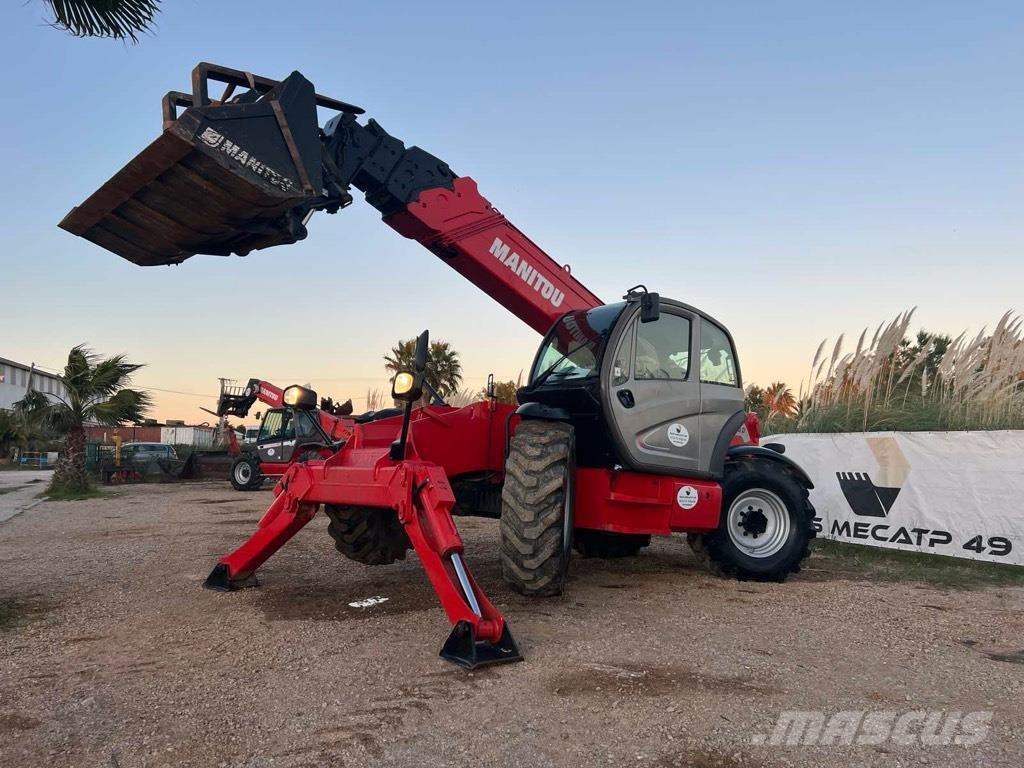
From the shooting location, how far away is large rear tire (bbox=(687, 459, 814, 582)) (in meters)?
6.65

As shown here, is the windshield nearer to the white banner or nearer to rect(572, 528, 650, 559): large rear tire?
rect(572, 528, 650, 559): large rear tire

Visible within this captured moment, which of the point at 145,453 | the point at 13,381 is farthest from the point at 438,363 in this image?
the point at 13,381

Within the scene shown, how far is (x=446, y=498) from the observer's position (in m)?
4.52

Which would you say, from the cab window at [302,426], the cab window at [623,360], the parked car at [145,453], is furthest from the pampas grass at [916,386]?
the parked car at [145,453]

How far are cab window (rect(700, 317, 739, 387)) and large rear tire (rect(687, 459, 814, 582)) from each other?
0.84 m

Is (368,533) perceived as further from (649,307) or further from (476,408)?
(649,307)

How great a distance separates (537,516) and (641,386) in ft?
5.65

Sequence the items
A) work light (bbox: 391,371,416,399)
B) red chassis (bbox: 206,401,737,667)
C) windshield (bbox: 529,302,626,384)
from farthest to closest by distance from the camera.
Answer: windshield (bbox: 529,302,626,384)
work light (bbox: 391,371,416,399)
red chassis (bbox: 206,401,737,667)

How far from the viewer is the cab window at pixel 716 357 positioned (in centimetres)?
671

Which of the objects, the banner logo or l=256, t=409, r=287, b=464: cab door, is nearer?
the banner logo

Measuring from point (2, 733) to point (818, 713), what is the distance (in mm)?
3713

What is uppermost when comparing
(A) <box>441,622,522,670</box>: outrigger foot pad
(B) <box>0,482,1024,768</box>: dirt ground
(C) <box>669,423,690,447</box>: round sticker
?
(C) <box>669,423,690,447</box>: round sticker

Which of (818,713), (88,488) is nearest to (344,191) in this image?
(818,713)

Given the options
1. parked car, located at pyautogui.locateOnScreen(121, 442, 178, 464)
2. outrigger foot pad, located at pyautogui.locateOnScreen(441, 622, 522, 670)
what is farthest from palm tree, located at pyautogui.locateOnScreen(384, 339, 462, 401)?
outrigger foot pad, located at pyautogui.locateOnScreen(441, 622, 522, 670)
